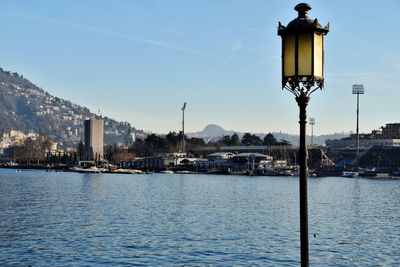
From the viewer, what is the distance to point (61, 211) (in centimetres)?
5388

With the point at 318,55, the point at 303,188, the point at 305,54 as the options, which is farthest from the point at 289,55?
the point at 303,188

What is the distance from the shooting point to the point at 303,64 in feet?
27.0

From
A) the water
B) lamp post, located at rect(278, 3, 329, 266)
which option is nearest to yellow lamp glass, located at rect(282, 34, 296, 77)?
lamp post, located at rect(278, 3, 329, 266)

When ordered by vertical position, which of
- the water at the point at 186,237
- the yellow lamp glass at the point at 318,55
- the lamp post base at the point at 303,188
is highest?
the yellow lamp glass at the point at 318,55

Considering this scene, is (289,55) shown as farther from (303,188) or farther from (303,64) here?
(303,188)

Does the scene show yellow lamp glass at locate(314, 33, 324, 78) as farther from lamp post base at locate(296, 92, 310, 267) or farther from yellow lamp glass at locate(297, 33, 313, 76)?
lamp post base at locate(296, 92, 310, 267)

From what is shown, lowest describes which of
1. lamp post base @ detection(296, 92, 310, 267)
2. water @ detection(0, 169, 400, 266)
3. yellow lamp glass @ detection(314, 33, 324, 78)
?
water @ detection(0, 169, 400, 266)

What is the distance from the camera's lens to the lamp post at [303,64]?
26.9ft

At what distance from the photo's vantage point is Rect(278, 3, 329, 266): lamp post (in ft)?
26.9

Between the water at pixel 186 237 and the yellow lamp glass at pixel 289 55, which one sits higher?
the yellow lamp glass at pixel 289 55

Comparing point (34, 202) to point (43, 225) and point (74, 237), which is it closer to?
point (43, 225)

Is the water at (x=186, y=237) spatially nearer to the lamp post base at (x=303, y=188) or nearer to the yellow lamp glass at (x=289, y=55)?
the lamp post base at (x=303, y=188)

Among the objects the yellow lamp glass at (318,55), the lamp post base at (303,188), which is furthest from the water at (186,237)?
the yellow lamp glass at (318,55)

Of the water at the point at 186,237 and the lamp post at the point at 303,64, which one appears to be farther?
the water at the point at 186,237
